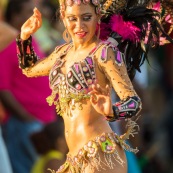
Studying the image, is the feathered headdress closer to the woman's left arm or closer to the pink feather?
the pink feather

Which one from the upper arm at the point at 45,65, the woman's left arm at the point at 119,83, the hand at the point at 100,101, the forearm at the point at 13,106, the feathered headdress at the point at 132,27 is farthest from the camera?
the forearm at the point at 13,106

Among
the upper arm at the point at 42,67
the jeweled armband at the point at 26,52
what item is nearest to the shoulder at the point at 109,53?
the upper arm at the point at 42,67

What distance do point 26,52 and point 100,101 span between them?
99 centimetres

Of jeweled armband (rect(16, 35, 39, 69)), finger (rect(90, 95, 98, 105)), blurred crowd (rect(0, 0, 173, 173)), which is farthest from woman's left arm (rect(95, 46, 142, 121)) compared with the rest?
blurred crowd (rect(0, 0, 173, 173))

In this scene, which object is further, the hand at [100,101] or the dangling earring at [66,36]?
the dangling earring at [66,36]

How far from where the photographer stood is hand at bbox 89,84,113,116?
7617 millimetres

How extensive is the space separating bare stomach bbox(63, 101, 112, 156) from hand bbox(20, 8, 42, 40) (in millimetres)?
633

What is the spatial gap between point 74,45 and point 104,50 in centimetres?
27

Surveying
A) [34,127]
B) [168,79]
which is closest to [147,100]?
[168,79]

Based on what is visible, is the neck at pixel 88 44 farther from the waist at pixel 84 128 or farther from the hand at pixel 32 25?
the waist at pixel 84 128

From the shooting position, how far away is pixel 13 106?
39.5 feet

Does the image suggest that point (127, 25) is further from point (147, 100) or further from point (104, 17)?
point (147, 100)

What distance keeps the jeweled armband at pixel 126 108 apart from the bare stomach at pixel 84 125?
12.9 inches

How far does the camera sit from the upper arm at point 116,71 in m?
7.84
